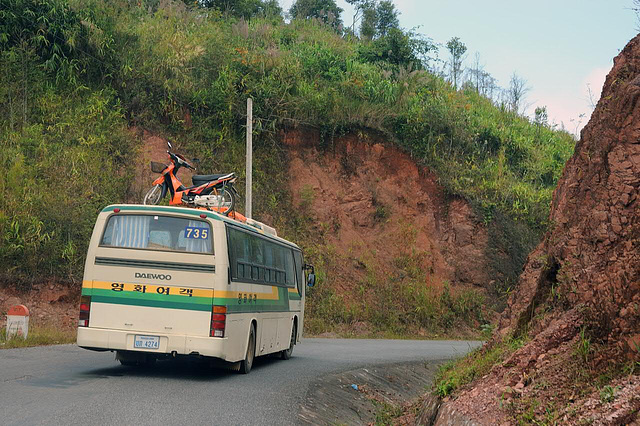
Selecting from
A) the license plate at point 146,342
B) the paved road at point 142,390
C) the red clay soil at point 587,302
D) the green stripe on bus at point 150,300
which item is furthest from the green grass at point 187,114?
the red clay soil at point 587,302

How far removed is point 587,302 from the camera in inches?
292

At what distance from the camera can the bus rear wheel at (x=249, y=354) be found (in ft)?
48.0

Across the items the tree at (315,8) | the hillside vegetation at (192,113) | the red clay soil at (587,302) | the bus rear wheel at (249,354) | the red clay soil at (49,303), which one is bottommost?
the red clay soil at (49,303)

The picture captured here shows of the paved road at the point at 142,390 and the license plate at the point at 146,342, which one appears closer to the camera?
the paved road at the point at 142,390

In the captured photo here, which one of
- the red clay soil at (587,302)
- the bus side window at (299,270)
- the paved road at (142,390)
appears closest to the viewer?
the red clay soil at (587,302)

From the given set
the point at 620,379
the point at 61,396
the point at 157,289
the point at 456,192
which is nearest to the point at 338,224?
the point at 456,192

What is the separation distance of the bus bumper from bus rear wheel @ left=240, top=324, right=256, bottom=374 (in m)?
1.70

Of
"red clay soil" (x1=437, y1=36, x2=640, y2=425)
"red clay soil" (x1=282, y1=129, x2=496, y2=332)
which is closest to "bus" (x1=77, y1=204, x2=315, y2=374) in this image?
"red clay soil" (x1=437, y1=36, x2=640, y2=425)

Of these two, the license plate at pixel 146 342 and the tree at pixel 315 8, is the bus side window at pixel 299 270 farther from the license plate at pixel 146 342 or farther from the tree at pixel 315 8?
the tree at pixel 315 8

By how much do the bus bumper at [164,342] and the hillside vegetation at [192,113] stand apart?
46.2 feet

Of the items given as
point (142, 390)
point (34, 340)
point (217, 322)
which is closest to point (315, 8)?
point (34, 340)

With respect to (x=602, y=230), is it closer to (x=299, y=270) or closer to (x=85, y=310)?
(x=85, y=310)

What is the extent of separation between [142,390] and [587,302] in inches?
262

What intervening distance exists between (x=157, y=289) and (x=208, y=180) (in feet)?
29.3
